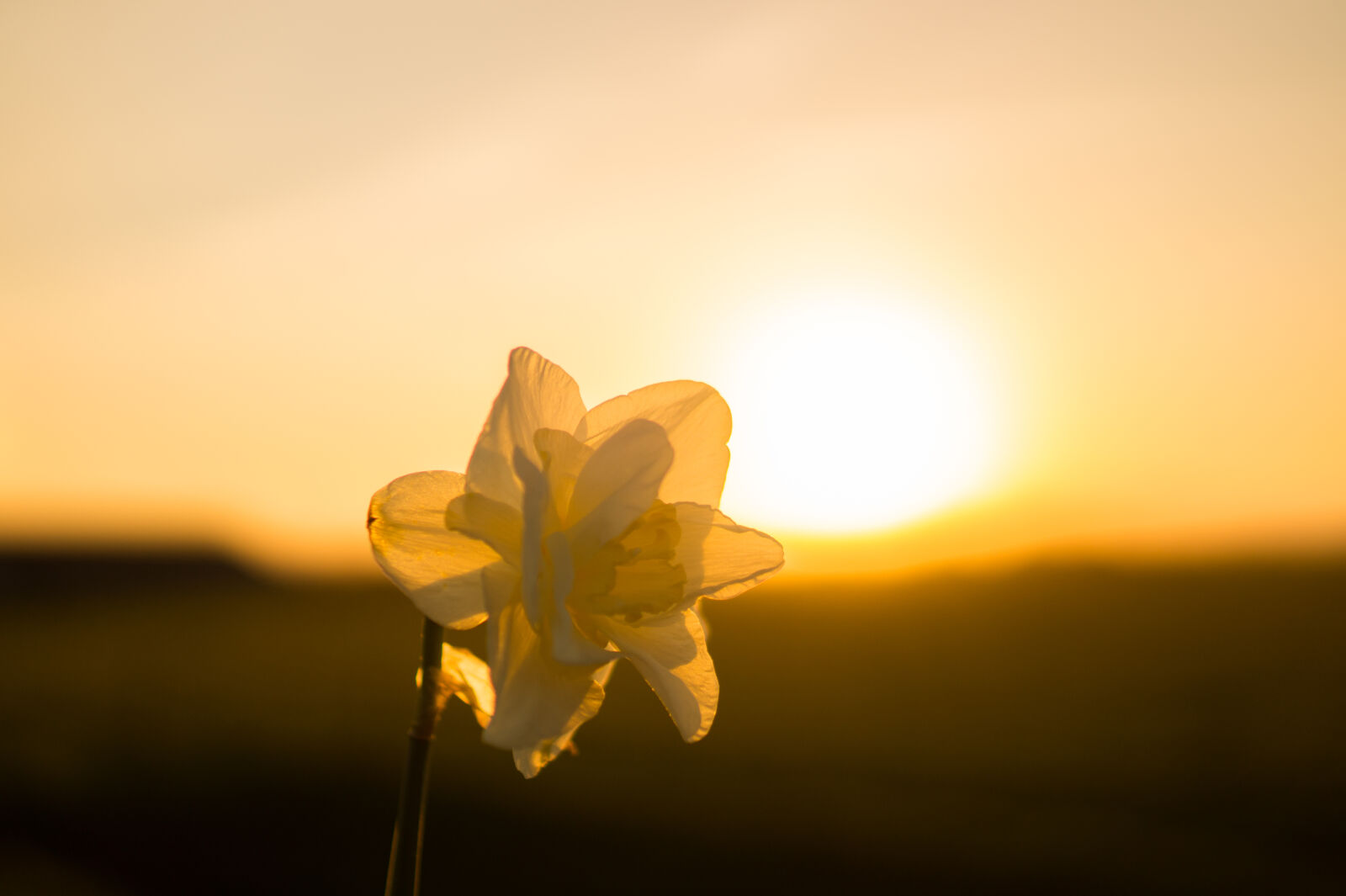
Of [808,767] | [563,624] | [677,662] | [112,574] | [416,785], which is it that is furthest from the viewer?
[112,574]

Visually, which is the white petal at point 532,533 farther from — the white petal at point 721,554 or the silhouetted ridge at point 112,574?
the silhouetted ridge at point 112,574

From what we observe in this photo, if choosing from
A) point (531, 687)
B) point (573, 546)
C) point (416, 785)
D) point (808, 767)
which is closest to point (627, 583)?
point (573, 546)

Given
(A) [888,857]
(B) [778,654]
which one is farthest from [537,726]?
(B) [778,654]

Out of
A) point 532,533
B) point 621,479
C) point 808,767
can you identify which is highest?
point 808,767

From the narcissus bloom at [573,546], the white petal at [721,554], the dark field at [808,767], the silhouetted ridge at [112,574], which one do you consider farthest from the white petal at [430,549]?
the silhouetted ridge at [112,574]

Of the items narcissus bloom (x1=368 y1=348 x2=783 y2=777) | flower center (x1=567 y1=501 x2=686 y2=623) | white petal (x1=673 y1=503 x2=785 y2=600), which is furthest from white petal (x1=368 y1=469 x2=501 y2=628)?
white petal (x1=673 y1=503 x2=785 y2=600)

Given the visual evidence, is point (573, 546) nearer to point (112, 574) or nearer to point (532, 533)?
point (532, 533)

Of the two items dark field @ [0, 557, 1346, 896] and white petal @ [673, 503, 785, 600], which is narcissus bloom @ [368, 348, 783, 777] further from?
dark field @ [0, 557, 1346, 896]
